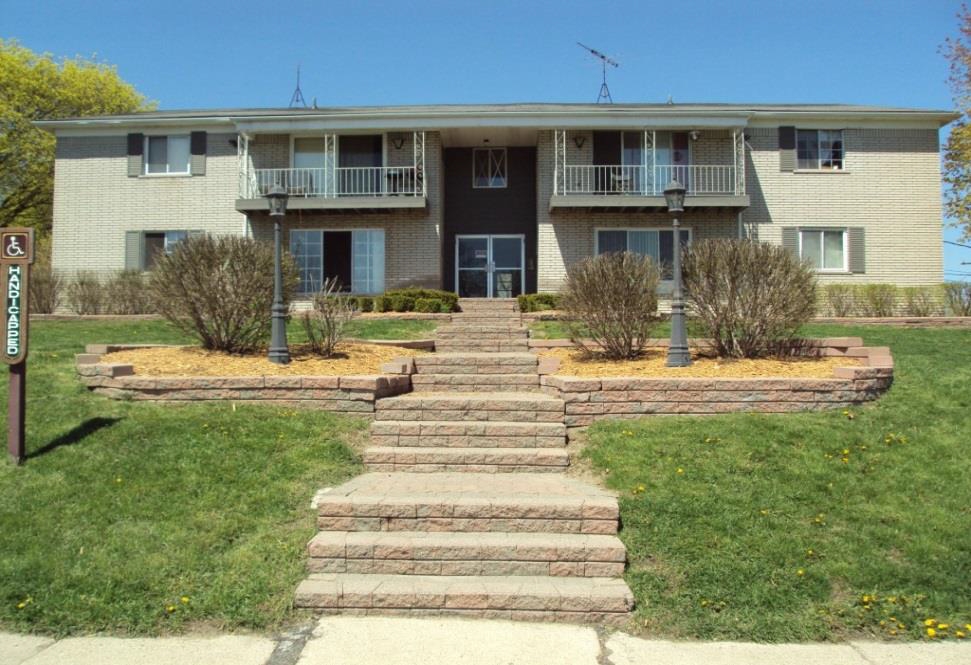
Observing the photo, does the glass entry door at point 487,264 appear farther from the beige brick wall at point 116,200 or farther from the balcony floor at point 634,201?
the beige brick wall at point 116,200

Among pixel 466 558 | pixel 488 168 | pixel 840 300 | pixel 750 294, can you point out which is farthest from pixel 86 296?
pixel 840 300

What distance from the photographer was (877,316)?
1669 cm

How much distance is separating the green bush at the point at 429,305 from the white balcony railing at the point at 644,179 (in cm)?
556

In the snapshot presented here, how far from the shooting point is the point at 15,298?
6.43 metres

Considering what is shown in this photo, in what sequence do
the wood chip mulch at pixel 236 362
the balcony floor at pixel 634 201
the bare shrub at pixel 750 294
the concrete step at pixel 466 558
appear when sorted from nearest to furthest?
the concrete step at pixel 466 558 < the wood chip mulch at pixel 236 362 < the bare shrub at pixel 750 294 < the balcony floor at pixel 634 201

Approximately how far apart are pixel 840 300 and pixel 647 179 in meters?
5.83

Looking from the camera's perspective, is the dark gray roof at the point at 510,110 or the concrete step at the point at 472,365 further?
the dark gray roof at the point at 510,110

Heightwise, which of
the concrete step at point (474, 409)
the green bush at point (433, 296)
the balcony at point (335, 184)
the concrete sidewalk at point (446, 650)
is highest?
the balcony at point (335, 184)

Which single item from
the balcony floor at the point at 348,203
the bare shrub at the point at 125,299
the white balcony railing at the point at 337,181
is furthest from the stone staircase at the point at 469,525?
the white balcony railing at the point at 337,181

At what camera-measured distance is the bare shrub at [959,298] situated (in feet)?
53.8

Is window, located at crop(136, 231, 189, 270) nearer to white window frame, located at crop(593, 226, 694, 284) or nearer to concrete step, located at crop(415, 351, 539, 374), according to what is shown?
white window frame, located at crop(593, 226, 694, 284)

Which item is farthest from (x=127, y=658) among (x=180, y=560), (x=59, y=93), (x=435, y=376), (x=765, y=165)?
(x=59, y=93)

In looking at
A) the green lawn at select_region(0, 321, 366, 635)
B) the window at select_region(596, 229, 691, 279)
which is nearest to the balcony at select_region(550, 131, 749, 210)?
the window at select_region(596, 229, 691, 279)

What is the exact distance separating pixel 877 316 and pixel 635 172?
705cm
